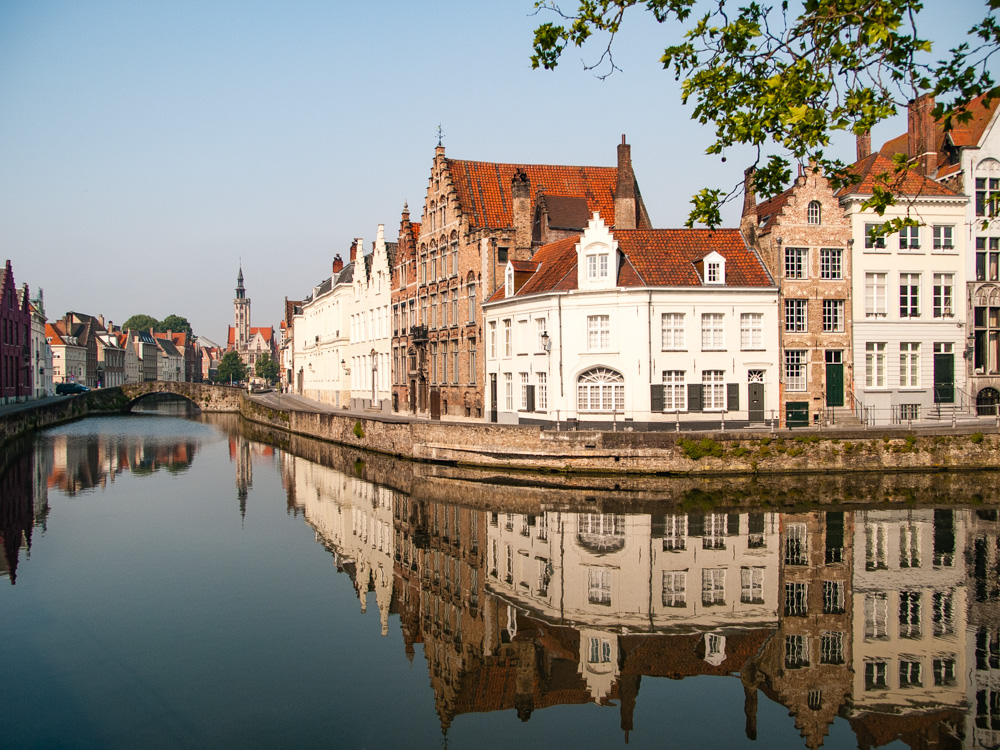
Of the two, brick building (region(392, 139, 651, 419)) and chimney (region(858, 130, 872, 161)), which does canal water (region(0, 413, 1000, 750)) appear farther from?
chimney (region(858, 130, 872, 161))

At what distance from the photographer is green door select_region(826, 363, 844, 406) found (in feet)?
98.0

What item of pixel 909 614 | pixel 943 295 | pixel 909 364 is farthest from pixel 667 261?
pixel 909 614

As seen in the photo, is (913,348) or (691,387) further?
(913,348)

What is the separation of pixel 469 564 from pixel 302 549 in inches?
172

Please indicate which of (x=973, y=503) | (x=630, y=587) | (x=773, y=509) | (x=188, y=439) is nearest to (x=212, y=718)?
(x=630, y=587)

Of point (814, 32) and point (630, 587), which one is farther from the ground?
point (814, 32)

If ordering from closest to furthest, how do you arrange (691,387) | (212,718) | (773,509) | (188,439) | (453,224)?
1. (212,718)
2. (773,509)
3. (691,387)
4. (453,224)
5. (188,439)

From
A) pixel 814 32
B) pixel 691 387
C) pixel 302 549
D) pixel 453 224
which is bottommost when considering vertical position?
pixel 302 549

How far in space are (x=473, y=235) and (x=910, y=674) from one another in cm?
2852

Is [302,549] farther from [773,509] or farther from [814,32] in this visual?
[814,32]

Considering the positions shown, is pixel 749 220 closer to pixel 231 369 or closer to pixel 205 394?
pixel 205 394

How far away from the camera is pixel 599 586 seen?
47.6 ft

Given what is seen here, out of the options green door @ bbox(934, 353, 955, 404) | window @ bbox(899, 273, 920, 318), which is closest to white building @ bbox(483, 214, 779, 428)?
window @ bbox(899, 273, 920, 318)

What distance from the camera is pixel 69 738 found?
8.73 meters
